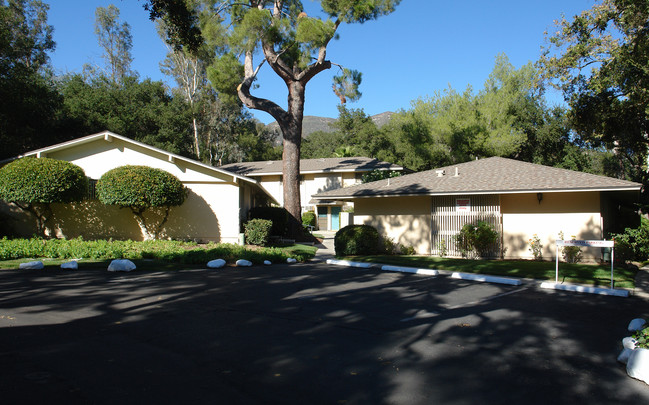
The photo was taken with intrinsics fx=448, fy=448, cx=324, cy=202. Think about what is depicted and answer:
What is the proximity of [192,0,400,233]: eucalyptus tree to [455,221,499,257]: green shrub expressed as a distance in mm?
10002

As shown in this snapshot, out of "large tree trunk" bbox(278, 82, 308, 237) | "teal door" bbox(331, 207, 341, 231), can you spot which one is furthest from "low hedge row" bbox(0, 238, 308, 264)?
"teal door" bbox(331, 207, 341, 231)

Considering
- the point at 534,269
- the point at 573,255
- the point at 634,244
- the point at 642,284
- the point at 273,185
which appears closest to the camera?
the point at 642,284

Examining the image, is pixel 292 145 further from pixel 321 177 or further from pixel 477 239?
pixel 321 177

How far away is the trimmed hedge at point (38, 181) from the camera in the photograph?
17594 mm

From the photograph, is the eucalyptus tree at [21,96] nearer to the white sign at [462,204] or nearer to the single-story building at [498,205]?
the single-story building at [498,205]

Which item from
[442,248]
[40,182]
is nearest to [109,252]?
[40,182]

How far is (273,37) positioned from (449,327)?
19.5 m

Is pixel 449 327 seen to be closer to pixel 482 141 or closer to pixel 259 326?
pixel 259 326

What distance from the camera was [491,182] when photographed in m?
17.8

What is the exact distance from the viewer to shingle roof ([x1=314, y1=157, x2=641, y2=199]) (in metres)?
15.8

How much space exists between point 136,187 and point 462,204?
13614 millimetres

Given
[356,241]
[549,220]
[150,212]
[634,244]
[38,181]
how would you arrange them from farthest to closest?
1. [150,212]
2. [356,241]
3. [38,181]
4. [549,220]
5. [634,244]

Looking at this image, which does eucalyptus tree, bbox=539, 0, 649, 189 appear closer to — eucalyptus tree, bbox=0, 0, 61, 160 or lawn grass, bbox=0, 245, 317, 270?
lawn grass, bbox=0, 245, 317, 270

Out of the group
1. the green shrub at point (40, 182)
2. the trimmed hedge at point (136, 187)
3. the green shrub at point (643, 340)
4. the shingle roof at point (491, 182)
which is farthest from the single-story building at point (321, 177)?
the green shrub at point (643, 340)
